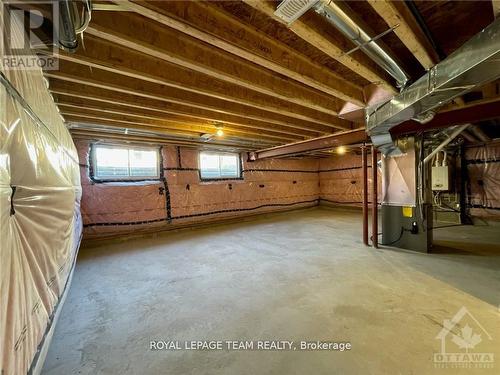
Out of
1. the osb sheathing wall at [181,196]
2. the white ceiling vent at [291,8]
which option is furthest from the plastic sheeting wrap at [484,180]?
the white ceiling vent at [291,8]

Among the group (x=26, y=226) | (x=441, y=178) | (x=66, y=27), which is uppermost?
(x=66, y=27)

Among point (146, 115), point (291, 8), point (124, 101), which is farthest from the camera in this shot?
point (146, 115)

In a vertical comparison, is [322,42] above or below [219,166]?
above

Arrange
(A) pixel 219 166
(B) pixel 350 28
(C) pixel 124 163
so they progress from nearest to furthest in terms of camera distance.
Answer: (B) pixel 350 28, (C) pixel 124 163, (A) pixel 219 166

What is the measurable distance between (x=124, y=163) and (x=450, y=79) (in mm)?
5145

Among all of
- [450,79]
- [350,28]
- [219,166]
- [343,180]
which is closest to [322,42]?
[350,28]

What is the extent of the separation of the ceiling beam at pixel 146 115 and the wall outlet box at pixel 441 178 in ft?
11.8

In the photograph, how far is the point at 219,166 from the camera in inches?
242

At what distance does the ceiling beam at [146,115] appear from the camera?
2482 mm

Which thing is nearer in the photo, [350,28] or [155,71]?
[350,28]

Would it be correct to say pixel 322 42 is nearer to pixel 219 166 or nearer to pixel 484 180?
pixel 219 166

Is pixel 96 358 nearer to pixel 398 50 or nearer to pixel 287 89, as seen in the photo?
pixel 287 89

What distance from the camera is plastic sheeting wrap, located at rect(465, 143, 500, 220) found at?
4949 millimetres

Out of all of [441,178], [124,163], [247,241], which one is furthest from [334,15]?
[441,178]
